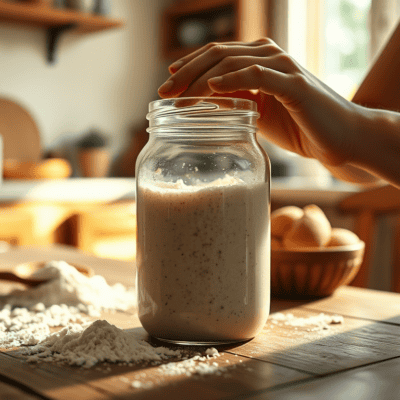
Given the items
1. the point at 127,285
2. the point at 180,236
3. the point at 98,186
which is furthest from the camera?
the point at 98,186

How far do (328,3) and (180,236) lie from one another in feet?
9.91

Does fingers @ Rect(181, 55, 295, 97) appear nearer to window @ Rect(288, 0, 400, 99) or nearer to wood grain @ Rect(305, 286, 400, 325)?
wood grain @ Rect(305, 286, 400, 325)

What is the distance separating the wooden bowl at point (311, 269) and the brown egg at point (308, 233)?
22mm

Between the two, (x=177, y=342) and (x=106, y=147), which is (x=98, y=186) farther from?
(x=177, y=342)

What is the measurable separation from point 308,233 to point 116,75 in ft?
9.50

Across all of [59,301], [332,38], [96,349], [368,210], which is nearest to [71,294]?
[59,301]

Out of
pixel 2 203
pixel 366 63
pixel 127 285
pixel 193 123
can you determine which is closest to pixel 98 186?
pixel 2 203

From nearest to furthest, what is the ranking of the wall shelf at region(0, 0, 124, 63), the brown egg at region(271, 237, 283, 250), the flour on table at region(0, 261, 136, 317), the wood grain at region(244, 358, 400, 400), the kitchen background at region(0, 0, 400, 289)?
the wood grain at region(244, 358, 400, 400) → the flour on table at region(0, 261, 136, 317) → the brown egg at region(271, 237, 283, 250) → the kitchen background at region(0, 0, 400, 289) → the wall shelf at region(0, 0, 124, 63)

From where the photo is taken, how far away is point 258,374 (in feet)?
1.59

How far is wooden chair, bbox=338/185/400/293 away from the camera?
5.13 feet

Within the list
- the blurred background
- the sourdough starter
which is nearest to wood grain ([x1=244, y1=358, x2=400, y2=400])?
the sourdough starter

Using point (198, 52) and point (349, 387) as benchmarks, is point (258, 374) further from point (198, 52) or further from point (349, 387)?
point (198, 52)

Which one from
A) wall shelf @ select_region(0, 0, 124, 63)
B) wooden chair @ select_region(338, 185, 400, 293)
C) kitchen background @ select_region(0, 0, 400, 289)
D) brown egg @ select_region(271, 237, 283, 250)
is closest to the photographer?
brown egg @ select_region(271, 237, 283, 250)

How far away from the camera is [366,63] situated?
→ 9.73 ft
